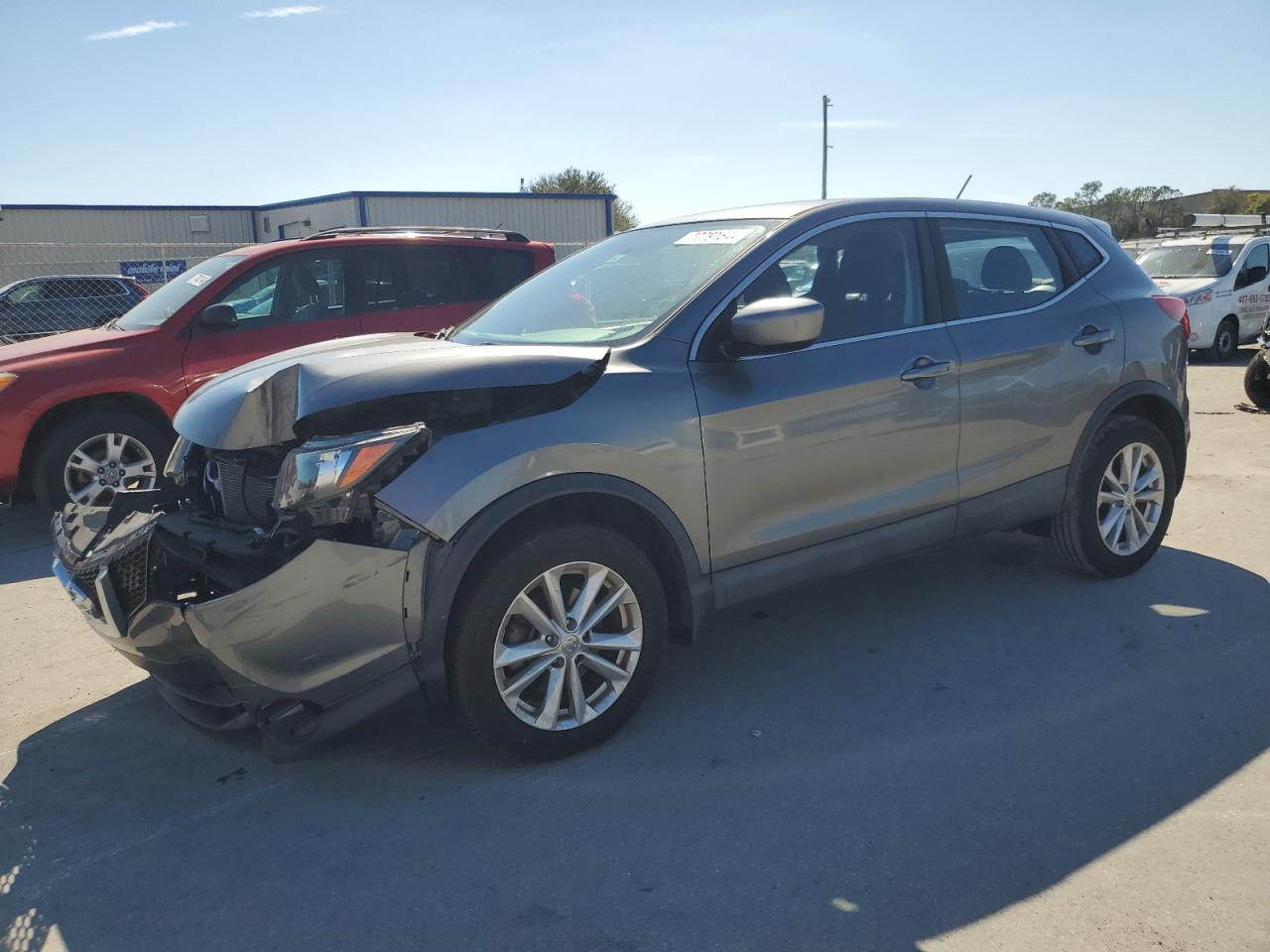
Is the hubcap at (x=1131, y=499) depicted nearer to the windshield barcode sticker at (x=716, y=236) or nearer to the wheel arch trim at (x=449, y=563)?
the windshield barcode sticker at (x=716, y=236)

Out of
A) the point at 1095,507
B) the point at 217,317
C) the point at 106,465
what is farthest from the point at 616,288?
the point at 106,465

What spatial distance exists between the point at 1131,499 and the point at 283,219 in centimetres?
3141

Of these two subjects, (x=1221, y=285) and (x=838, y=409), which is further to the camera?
(x=1221, y=285)

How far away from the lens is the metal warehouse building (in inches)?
1096

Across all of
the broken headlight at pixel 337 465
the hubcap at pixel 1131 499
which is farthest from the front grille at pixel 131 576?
the hubcap at pixel 1131 499

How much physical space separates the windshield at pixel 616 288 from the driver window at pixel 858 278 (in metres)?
0.20

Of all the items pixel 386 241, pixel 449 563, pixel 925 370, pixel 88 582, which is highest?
pixel 386 241

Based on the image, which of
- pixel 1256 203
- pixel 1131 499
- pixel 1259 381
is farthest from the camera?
pixel 1256 203

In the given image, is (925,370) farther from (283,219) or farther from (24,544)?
(283,219)

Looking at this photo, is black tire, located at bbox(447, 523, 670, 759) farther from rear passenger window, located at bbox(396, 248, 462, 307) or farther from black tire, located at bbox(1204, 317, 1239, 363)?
black tire, located at bbox(1204, 317, 1239, 363)

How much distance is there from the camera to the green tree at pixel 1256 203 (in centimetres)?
4293

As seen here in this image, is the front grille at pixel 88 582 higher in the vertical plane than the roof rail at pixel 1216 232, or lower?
lower

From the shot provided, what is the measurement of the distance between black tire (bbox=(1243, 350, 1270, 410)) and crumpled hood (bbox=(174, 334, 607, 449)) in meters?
8.79

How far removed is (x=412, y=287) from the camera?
26.2 feet
